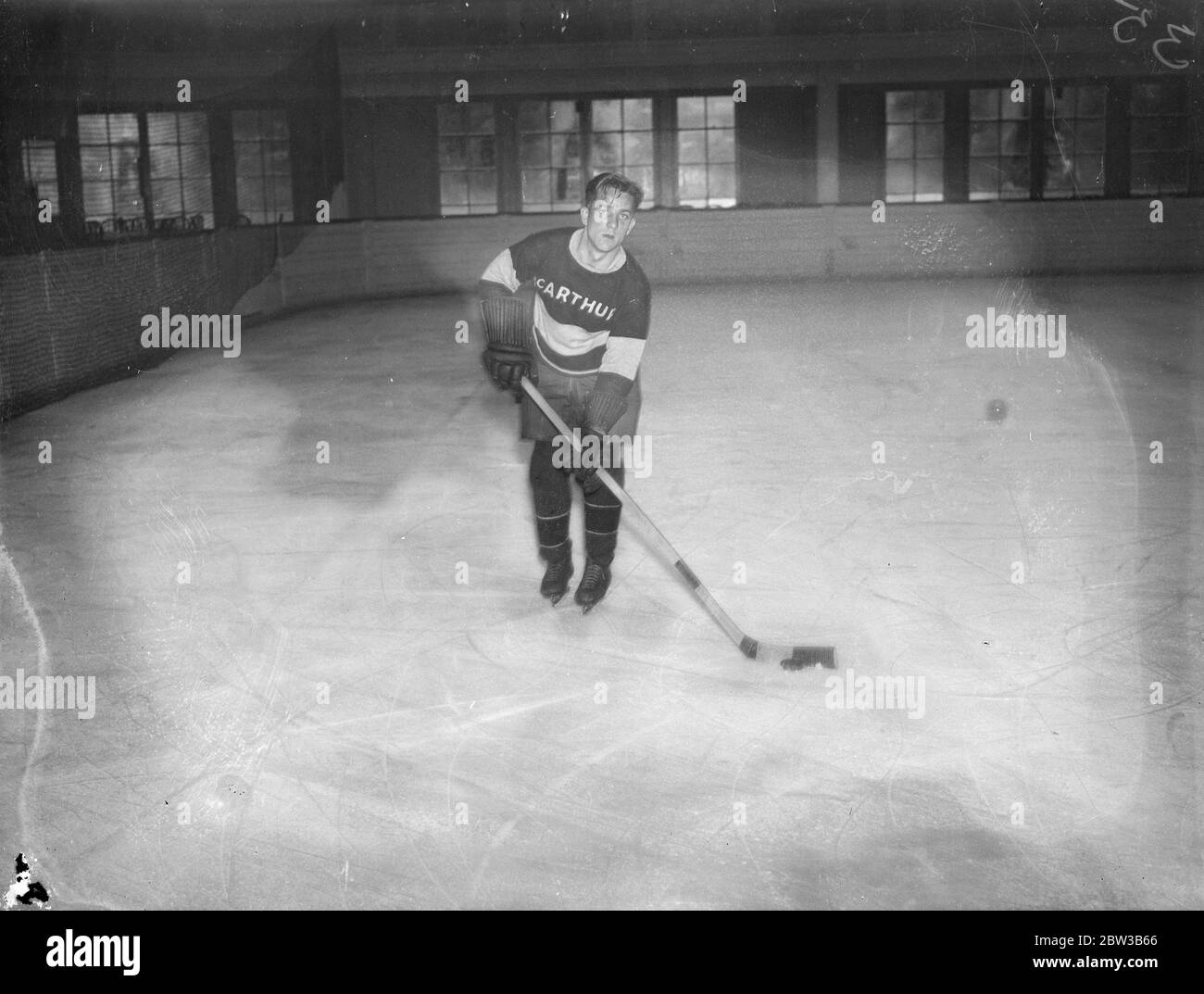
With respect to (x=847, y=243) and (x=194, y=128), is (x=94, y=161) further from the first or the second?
(x=847, y=243)

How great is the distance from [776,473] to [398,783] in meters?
3.96

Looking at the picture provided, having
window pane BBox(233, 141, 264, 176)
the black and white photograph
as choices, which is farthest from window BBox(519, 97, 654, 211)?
window pane BBox(233, 141, 264, 176)

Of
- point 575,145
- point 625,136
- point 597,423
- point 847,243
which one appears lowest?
point 597,423

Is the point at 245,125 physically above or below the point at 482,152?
above

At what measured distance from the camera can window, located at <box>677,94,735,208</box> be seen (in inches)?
693

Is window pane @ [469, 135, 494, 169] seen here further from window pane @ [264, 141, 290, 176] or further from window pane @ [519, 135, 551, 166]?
window pane @ [264, 141, 290, 176]

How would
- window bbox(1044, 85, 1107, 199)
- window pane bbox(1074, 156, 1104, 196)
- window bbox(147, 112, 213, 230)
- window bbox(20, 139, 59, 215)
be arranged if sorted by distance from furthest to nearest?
window bbox(1044, 85, 1107, 199) < window pane bbox(1074, 156, 1104, 196) < window bbox(147, 112, 213, 230) < window bbox(20, 139, 59, 215)

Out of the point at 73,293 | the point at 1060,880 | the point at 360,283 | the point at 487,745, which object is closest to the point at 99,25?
the point at 360,283

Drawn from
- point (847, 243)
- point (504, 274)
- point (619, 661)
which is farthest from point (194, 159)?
point (619, 661)

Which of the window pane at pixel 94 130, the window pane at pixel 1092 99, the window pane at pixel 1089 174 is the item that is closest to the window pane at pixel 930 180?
the window pane at pixel 1089 174

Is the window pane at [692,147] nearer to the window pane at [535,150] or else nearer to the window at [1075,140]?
the window pane at [535,150]

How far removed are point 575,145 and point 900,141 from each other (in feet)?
14.7

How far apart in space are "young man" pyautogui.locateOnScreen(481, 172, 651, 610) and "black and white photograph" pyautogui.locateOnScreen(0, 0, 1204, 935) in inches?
0.7

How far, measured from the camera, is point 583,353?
5.18m
